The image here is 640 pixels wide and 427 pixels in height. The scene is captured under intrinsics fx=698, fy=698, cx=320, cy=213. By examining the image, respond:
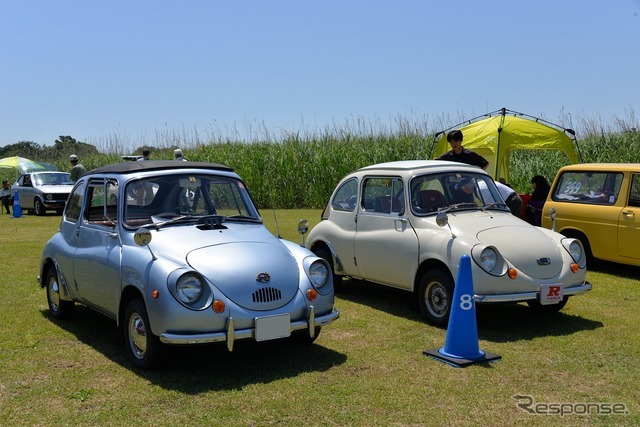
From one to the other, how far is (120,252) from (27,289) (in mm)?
3956

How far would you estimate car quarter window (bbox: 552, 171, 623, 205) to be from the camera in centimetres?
1038

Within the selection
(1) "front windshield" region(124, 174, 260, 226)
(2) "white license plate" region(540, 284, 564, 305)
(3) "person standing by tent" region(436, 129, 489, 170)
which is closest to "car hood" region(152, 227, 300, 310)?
(1) "front windshield" region(124, 174, 260, 226)

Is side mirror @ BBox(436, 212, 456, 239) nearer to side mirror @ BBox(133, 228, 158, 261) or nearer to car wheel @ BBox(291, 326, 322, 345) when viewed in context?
car wheel @ BBox(291, 326, 322, 345)

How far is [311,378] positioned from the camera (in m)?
5.61

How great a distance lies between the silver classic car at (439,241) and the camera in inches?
274

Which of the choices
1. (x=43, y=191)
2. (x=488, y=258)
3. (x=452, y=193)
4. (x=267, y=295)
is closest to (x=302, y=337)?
(x=267, y=295)

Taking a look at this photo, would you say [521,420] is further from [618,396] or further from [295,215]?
Answer: [295,215]

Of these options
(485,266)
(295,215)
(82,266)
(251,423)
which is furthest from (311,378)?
(295,215)

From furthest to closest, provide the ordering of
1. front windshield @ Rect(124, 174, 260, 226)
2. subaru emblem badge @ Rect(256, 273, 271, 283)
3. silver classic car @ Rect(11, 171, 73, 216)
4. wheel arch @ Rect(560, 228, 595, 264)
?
silver classic car @ Rect(11, 171, 73, 216)
wheel arch @ Rect(560, 228, 595, 264)
front windshield @ Rect(124, 174, 260, 226)
subaru emblem badge @ Rect(256, 273, 271, 283)

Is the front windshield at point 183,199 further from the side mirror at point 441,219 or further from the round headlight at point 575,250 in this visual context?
the round headlight at point 575,250

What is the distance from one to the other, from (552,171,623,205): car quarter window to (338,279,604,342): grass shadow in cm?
269

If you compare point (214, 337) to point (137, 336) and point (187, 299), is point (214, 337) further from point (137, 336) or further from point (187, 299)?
point (137, 336)

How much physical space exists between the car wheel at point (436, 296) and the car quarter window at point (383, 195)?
1.04 meters

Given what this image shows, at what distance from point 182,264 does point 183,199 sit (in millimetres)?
1179
